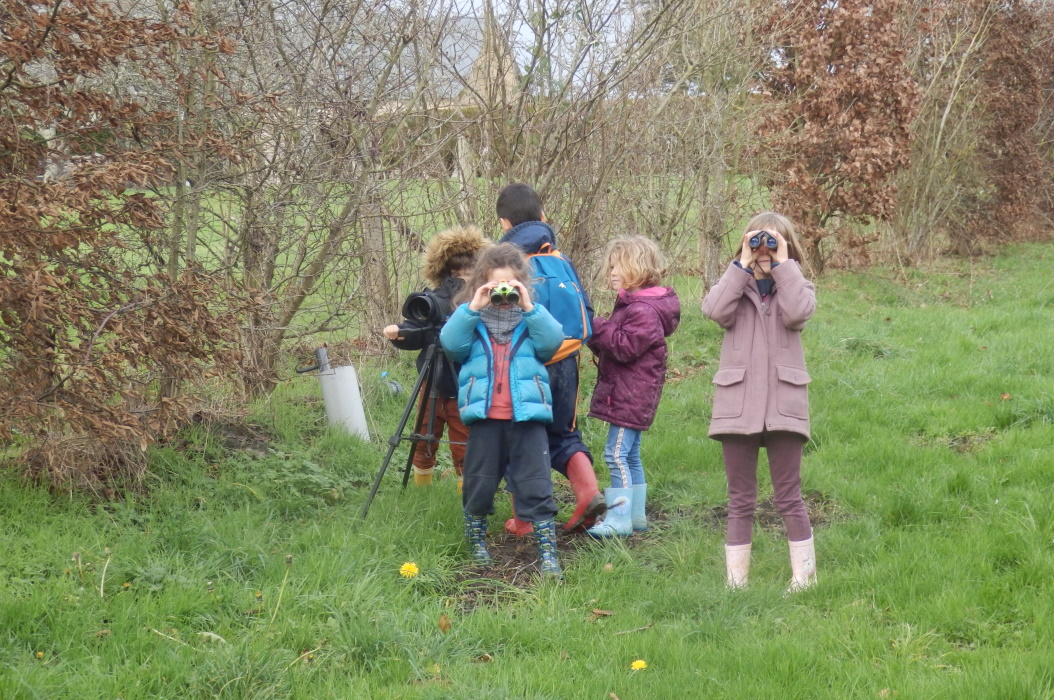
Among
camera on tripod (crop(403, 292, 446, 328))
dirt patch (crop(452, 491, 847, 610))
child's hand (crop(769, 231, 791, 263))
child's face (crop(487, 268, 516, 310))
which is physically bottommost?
dirt patch (crop(452, 491, 847, 610))

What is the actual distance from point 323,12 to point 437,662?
164 inches

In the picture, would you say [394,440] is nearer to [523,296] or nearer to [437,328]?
[437,328]

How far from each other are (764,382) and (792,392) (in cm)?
13

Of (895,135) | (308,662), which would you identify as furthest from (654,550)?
(895,135)

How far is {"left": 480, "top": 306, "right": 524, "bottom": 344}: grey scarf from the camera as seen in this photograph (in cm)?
505

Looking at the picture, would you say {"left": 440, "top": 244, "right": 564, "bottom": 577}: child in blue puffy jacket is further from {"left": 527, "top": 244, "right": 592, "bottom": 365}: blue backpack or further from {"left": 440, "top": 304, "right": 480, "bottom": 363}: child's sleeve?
{"left": 527, "top": 244, "right": 592, "bottom": 365}: blue backpack

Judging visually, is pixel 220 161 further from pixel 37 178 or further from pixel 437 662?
pixel 437 662

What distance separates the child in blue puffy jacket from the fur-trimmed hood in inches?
29.3

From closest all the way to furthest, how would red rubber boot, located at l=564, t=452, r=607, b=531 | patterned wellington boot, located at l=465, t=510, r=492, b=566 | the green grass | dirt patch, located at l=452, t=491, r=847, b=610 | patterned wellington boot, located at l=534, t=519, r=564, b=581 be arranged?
the green grass, dirt patch, located at l=452, t=491, r=847, b=610, patterned wellington boot, located at l=534, t=519, r=564, b=581, patterned wellington boot, located at l=465, t=510, r=492, b=566, red rubber boot, located at l=564, t=452, r=607, b=531

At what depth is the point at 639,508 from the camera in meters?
5.82

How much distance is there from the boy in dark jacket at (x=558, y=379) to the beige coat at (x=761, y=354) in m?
1.02

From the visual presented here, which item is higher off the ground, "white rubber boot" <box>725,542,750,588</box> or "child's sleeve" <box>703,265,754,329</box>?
"child's sleeve" <box>703,265,754,329</box>

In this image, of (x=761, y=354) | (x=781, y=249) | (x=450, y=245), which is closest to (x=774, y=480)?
(x=761, y=354)

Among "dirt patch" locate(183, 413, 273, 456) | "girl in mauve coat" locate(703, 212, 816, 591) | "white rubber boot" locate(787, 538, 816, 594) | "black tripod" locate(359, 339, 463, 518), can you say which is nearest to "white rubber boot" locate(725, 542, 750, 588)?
"girl in mauve coat" locate(703, 212, 816, 591)
